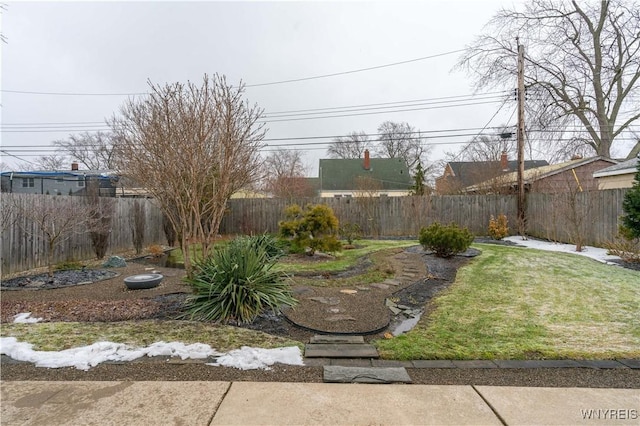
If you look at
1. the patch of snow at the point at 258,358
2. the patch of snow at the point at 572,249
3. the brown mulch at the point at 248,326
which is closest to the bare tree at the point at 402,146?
the patch of snow at the point at 572,249

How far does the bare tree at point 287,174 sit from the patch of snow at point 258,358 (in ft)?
61.3

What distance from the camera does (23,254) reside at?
762cm

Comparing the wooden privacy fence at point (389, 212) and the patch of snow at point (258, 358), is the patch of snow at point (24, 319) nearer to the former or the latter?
the patch of snow at point (258, 358)

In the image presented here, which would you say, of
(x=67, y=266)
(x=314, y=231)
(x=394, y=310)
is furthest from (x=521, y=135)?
(x=67, y=266)

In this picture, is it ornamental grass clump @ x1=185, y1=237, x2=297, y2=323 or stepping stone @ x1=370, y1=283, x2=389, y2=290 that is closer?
ornamental grass clump @ x1=185, y1=237, x2=297, y2=323

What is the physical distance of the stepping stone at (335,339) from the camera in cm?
366

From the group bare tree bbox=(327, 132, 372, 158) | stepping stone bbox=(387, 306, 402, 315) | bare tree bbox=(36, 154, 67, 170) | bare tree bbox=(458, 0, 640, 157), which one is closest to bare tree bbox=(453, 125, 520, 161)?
bare tree bbox=(458, 0, 640, 157)

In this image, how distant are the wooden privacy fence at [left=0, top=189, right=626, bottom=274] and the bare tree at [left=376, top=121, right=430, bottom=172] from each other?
17.6 meters

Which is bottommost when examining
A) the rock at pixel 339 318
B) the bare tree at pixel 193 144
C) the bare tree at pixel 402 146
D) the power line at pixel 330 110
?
the rock at pixel 339 318

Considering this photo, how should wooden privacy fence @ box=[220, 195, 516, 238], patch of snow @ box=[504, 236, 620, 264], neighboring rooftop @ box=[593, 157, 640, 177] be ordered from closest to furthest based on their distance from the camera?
patch of snow @ box=[504, 236, 620, 264], neighboring rooftop @ box=[593, 157, 640, 177], wooden privacy fence @ box=[220, 195, 516, 238]

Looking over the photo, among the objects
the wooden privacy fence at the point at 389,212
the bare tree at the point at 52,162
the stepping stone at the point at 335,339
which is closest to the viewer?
the stepping stone at the point at 335,339

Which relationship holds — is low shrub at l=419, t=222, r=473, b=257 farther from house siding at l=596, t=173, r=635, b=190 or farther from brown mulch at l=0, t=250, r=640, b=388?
house siding at l=596, t=173, r=635, b=190

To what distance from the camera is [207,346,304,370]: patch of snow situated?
3039 millimetres

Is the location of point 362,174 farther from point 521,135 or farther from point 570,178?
point 521,135
